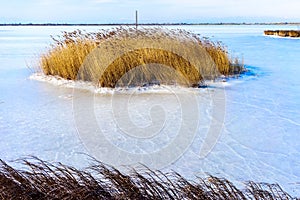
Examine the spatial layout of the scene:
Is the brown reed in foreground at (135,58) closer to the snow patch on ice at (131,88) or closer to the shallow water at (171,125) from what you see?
the snow patch on ice at (131,88)

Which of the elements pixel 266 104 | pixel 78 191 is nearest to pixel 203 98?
pixel 266 104

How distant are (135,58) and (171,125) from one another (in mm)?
3532

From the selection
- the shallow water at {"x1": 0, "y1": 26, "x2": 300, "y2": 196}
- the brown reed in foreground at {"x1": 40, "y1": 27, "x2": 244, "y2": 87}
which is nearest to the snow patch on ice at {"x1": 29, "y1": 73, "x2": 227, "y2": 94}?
the shallow water at {"x1": 0, "y1": 26, "x2": 300, "y2": 196}

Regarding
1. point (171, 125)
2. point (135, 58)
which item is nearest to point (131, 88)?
point (135, 58)

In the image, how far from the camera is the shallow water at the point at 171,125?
3.47 m

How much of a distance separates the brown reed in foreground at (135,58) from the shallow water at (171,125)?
2.01ft

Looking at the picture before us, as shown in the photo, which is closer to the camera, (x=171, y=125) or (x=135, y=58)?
(x=171, y=125)

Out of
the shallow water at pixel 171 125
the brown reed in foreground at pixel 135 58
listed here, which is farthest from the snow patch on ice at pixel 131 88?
the brown reed in foreground at pixel 135 58

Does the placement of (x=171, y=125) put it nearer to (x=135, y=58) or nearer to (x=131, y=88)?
(x=131, y=88)

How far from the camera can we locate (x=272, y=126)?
464 centimetres

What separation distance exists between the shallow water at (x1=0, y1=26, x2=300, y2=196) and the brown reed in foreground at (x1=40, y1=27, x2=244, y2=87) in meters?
0.61

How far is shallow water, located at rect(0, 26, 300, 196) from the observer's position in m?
3.47

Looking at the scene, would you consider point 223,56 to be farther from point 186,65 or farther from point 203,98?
point 203,98

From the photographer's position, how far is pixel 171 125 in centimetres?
466
